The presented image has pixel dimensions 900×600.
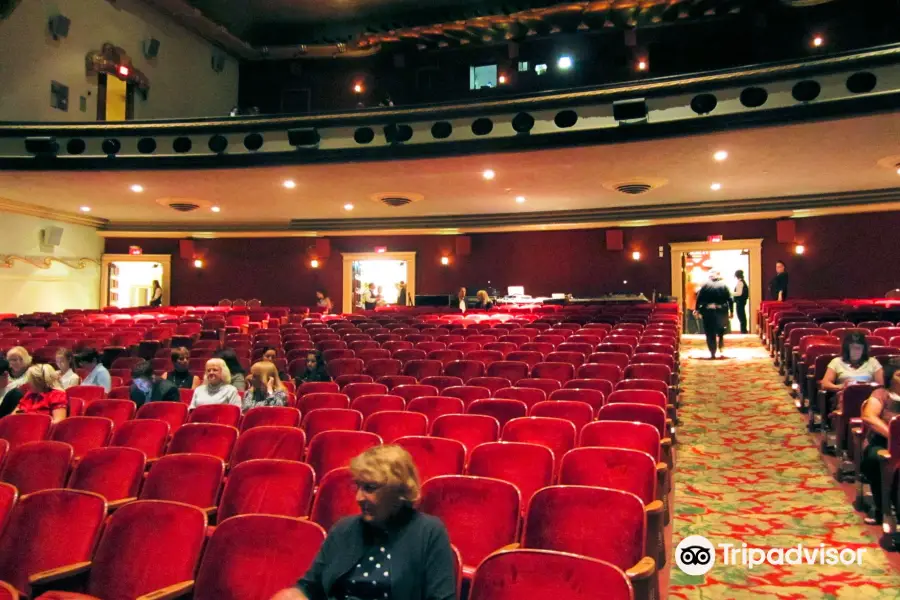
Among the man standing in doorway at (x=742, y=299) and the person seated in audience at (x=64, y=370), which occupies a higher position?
the man standing in doorway at (x=742, y=299)

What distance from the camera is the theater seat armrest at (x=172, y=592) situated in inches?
86.9

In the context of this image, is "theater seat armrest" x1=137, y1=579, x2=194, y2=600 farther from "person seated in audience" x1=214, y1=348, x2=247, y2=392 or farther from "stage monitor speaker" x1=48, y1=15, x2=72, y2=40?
"stage monitor speaker" x1=48, y1=15, x2=72, y2=40

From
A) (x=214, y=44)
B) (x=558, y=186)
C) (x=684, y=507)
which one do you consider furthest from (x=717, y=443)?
(x=214, y=44)

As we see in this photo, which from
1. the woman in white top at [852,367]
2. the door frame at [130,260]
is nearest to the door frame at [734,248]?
the woman in white top at [852,367]

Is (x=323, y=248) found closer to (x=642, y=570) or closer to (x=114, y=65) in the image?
(x=114, y=65)

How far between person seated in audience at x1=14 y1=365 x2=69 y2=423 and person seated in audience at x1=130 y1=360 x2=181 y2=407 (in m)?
0.64

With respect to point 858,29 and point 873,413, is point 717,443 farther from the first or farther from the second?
point 858,29

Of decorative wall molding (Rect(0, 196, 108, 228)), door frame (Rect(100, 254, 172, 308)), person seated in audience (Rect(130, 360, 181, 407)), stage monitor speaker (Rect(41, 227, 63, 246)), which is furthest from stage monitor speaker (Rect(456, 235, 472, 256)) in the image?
person seated in audience (Rect(130, 360, 181, 407))

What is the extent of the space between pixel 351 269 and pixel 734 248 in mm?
9396

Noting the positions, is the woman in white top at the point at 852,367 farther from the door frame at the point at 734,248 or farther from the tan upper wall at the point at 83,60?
the tan upper wall at the point at 83,60

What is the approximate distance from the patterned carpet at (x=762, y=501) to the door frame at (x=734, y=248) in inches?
306

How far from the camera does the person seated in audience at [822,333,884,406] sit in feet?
15.7

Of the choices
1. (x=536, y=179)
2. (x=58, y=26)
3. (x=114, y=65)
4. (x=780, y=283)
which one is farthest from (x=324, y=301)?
(x=780, y=283)

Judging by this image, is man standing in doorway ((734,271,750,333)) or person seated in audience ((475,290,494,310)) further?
person seated in audience ((475,290,494,310))
